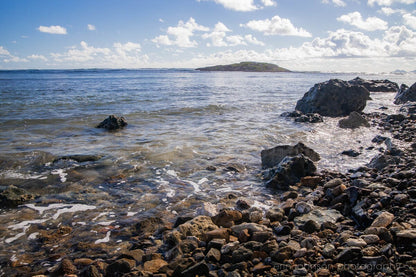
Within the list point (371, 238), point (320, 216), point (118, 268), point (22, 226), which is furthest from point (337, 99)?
point (22, 226)

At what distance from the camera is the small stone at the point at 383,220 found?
15.3ft

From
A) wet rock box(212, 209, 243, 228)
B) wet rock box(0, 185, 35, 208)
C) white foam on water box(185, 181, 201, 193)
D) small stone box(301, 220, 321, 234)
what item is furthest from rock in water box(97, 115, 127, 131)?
small stone box(301, 220, 321, 234)

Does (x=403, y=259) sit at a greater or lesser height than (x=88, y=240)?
greater

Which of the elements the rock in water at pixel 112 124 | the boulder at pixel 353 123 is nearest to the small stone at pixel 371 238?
the boulder at pixel 353 123

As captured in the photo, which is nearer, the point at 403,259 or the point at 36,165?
the point at 403,259

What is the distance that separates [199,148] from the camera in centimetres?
1173

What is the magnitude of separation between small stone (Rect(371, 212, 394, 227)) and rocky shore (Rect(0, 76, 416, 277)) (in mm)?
16

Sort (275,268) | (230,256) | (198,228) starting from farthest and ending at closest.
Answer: (198,228)
(230,256)
(275,268)

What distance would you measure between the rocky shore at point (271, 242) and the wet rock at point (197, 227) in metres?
0.02

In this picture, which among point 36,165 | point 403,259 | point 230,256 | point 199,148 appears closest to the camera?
point 403,259

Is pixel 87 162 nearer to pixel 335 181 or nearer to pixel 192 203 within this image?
pixel 192 203

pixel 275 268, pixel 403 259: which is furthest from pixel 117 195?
pixel 403 259

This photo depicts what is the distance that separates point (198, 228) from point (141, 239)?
116 cm

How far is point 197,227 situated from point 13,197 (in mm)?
4889
